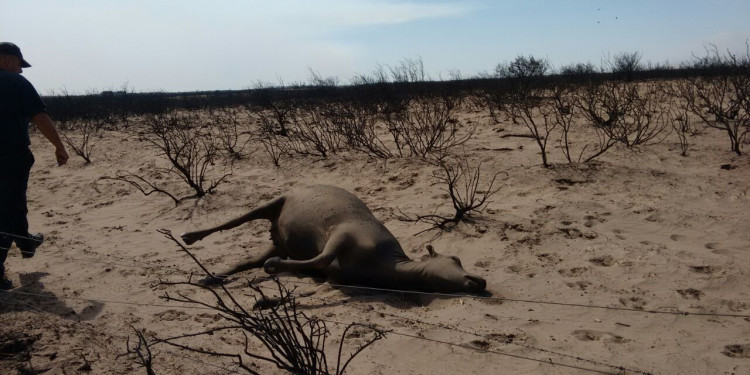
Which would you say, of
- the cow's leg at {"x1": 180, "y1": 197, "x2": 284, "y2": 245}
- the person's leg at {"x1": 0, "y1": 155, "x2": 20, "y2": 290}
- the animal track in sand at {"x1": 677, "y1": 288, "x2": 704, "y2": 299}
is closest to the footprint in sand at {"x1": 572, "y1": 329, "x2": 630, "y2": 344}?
the animal track in sand at {"x1": 677, "y1": 288, "x2": 704, "y2": 299}

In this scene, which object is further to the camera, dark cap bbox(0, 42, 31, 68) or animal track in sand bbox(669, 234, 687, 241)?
animal track in sand bbox(669, 234, 687, 241)

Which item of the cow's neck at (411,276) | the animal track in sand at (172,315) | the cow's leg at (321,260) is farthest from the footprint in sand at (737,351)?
the animal track in sand at (172,315)

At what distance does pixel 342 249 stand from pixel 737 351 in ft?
8.23

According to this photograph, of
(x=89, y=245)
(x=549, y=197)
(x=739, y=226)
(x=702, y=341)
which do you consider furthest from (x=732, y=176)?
(x=89, y=245)

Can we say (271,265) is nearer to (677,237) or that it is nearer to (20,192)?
(20,192)

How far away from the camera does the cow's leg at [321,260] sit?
169 inches

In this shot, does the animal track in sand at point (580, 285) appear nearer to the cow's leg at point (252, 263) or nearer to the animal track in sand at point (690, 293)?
the animal track in sand at point (690, 293)

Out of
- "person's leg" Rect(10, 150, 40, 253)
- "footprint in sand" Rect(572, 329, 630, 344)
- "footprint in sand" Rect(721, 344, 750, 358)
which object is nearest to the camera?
"footprint in sand" Rect(721, 344, 750, 358)

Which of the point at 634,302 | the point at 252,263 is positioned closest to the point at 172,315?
the point at 252,263

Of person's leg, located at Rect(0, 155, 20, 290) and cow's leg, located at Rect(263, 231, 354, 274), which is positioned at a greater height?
person's leg, located at Rect(0, 155, 20, 290)

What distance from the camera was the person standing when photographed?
4.65m

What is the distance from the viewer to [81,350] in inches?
129

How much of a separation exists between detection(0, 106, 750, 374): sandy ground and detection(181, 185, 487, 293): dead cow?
0.46 ft

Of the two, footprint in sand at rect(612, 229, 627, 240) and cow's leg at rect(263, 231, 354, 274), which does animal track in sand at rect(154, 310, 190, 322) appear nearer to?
cow's leg at rect(263, 231, 354, 274)
